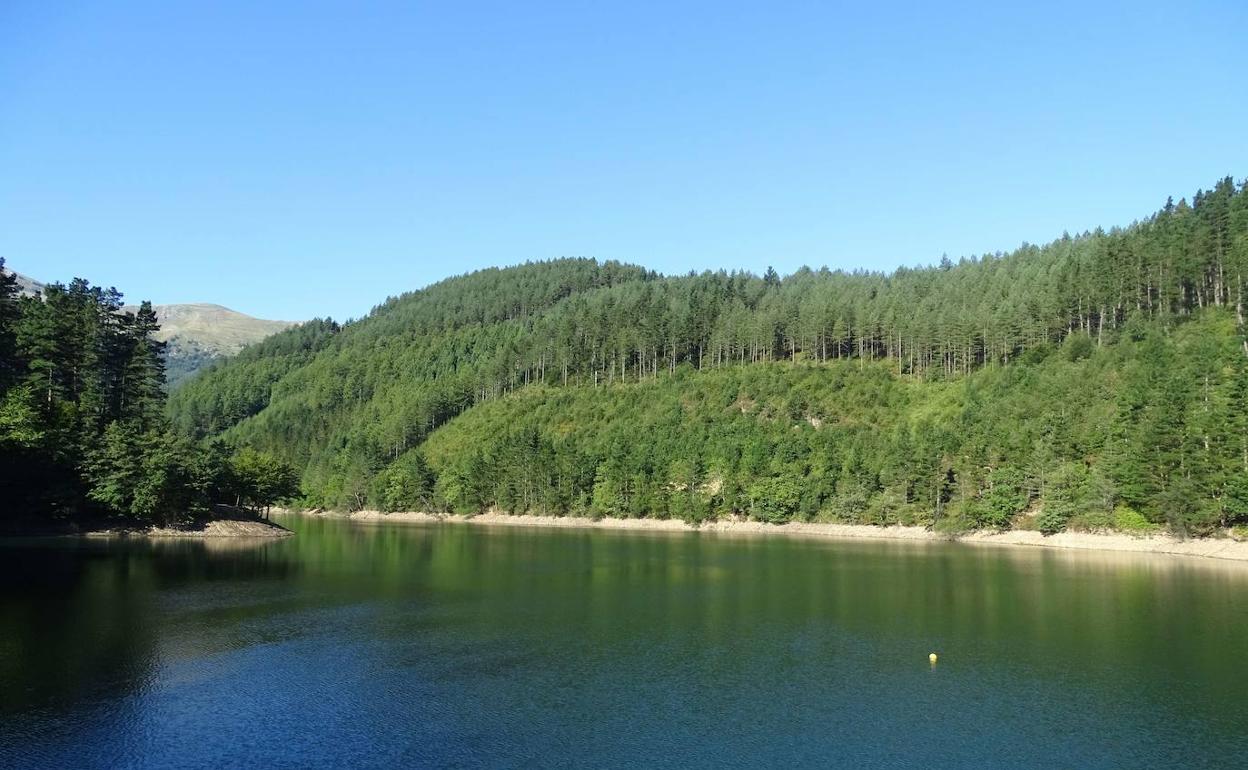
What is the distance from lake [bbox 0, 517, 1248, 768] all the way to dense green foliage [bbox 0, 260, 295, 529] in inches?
703

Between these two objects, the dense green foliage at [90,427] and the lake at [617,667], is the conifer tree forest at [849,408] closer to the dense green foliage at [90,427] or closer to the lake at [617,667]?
the dense green foliage at [90,427]

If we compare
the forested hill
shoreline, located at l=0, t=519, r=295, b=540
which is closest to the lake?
shoreline, located at l=0, t=519, r=295, b=540

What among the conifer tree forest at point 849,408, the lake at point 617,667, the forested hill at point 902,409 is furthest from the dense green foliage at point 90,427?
the forested hill at point 902,409

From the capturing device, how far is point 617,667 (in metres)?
39.2

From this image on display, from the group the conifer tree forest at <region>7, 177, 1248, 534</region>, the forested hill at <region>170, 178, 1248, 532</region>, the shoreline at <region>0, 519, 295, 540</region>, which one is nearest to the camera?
the shoreline at <region>0, 519, 295, 540</region>

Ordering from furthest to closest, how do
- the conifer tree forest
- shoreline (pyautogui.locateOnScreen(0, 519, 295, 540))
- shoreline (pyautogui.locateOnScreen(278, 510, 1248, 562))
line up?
1. the conifer tree forest
2. shoreline (pyautogui.locateOnScreen(0, 519, 295, 540))
3. shoreline (pyautogui.locateOnScreen(278, 510, 1248, 562))

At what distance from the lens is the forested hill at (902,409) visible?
96.8 meters

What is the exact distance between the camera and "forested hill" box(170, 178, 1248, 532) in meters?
96.8

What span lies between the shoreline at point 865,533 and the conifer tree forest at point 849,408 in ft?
4.94

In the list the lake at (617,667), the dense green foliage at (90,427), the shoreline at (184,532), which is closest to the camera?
the lake at (617,667)

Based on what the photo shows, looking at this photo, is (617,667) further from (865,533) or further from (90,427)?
(865,533)

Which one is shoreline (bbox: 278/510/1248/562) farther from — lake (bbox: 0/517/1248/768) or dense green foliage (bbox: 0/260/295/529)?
dense green foliage (bbox: 0/260/295/529)

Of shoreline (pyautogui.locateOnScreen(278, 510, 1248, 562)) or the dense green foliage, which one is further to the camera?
the dense green foliage

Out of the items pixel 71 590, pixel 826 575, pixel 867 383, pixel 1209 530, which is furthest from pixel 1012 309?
pixel 71 590
